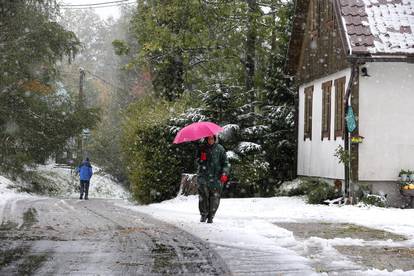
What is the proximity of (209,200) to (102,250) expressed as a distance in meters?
4.35

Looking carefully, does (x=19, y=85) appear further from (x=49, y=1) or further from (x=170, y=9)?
(x=170, y=9)

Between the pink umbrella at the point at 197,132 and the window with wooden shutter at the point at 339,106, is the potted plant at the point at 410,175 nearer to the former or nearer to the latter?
the window with wooden shutter at the point at 339,106

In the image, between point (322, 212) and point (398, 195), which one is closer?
point (322, 212)

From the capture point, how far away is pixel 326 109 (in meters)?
20.8

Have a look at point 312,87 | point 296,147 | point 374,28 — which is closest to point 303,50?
point 312,87

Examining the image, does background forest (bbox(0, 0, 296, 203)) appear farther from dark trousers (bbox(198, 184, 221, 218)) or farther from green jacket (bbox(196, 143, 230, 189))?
green jacket (bbox(196, 143, 230, 189))

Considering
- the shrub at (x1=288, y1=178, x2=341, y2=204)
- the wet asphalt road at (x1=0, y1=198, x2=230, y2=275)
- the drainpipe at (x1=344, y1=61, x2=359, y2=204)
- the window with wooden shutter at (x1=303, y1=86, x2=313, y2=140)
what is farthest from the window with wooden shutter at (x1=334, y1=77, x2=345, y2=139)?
the wet asphalt road at (x1=0, y1=198, x2=230, y2=275)

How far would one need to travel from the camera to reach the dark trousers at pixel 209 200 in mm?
12711

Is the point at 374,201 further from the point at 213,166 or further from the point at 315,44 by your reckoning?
the point at 315,44

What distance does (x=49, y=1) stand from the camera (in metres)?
33.0

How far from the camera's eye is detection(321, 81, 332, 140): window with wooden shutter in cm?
2031

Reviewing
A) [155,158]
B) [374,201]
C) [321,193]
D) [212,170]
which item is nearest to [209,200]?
[212,170]

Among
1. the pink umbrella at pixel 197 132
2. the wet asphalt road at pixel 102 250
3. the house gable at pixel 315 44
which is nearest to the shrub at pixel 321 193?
the house gable at pixel 315 44

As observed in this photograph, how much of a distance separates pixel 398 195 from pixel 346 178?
1470 mm
